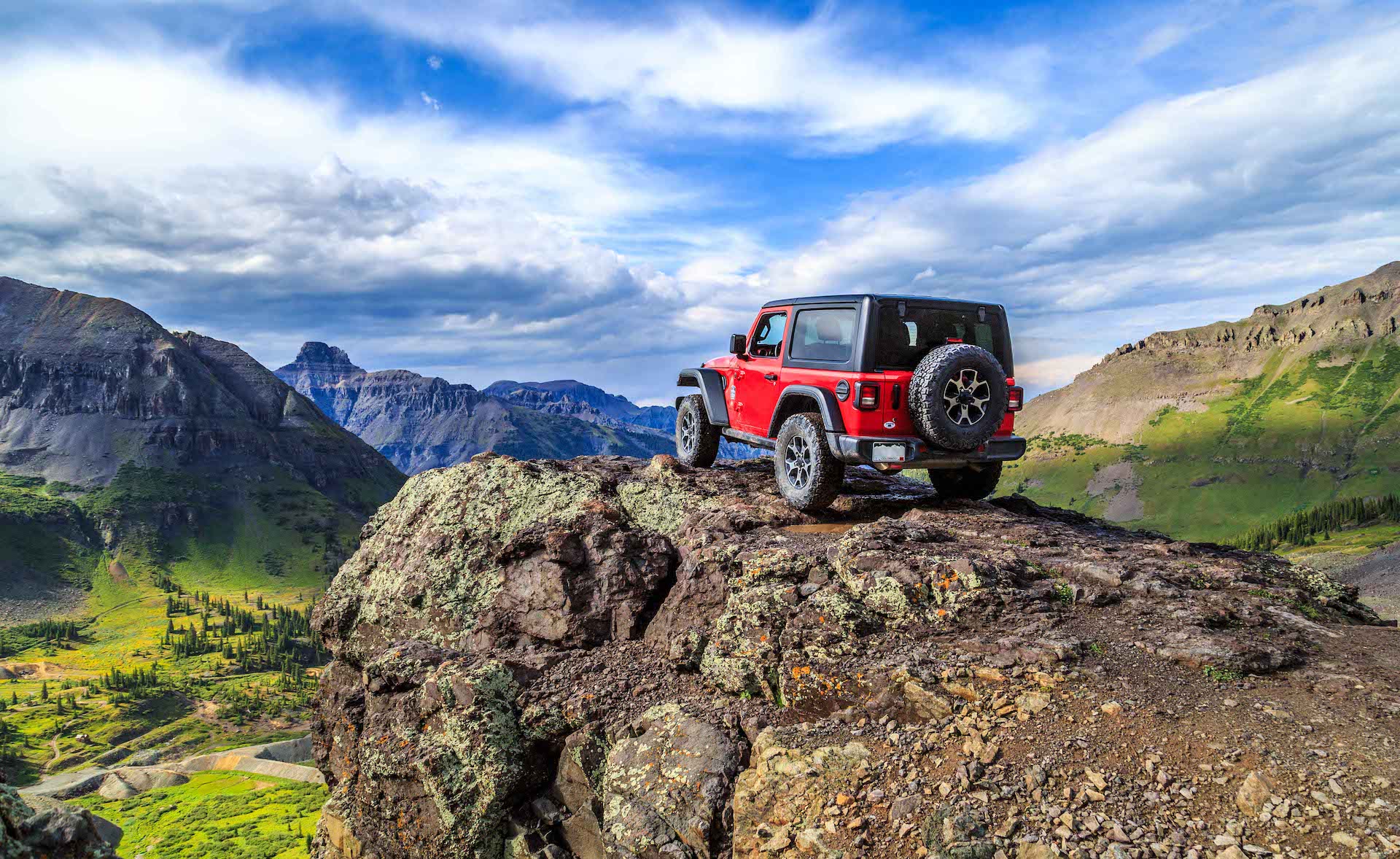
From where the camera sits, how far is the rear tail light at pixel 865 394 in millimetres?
11305

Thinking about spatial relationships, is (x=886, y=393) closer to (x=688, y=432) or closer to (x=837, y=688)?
(x=837, y=688)

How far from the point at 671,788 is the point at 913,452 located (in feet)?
19.7

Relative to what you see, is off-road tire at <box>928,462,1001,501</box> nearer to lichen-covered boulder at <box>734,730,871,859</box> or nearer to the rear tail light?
the rear tail light

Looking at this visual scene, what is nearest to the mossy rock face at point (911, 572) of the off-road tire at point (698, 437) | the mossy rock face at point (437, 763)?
the mossy rock face at point (437, 763)

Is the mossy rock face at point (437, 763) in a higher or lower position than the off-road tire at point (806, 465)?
lower

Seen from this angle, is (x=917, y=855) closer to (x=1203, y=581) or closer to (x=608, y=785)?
(x=608, y=785)

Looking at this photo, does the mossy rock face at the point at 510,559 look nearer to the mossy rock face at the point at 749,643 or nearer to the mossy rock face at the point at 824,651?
the mossy rock face at the point at 749,643

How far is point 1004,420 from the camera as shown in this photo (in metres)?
12.4

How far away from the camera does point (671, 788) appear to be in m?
7.80

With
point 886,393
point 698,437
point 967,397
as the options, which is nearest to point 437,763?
point 886,393

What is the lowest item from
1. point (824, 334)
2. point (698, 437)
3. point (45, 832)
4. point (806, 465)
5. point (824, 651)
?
point (45, 832)

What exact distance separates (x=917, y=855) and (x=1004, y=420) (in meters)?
8.10

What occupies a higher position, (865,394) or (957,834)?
(865,394)

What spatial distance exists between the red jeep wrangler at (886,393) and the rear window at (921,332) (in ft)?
0.06
